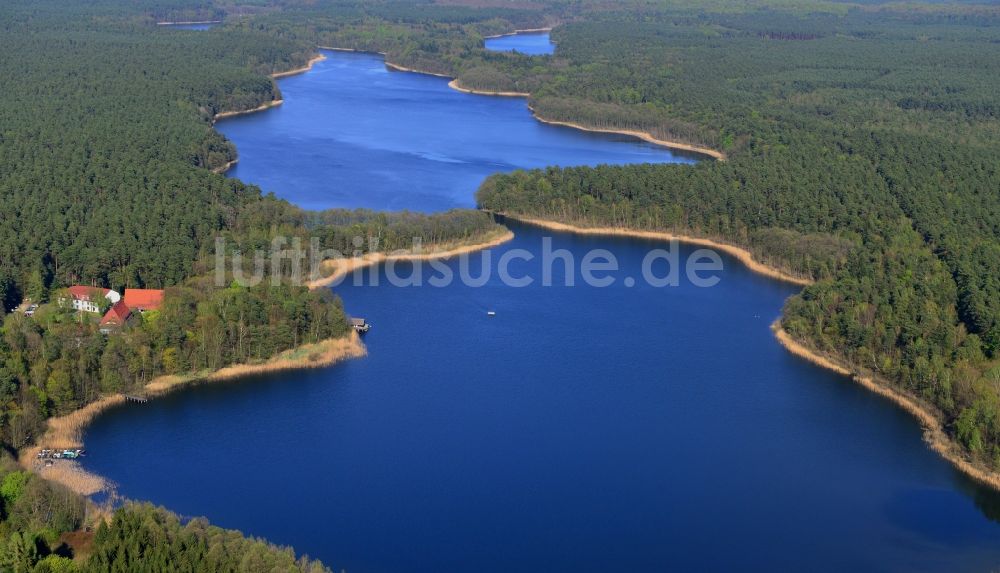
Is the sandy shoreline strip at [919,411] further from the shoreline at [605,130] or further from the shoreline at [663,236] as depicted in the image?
the shoreline at [605,130]

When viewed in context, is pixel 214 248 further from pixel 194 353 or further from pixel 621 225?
pixel 621 225

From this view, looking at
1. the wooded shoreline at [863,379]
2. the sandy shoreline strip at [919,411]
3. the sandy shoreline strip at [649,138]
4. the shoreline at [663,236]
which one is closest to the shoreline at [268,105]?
the shoreline at [663,236]

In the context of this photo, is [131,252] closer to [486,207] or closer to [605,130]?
[486,207]

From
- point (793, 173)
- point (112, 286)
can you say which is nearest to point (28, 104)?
point (112, 286)

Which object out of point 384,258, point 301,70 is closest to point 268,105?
point 301,70

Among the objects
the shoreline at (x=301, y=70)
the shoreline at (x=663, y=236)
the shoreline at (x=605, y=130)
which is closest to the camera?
the shoreline at (x=663, y=236)

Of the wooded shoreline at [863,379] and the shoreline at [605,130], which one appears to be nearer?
the wooded shoreline at [863,379]

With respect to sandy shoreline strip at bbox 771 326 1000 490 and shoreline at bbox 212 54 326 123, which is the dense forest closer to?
shoreline at bbox 212 54 326 123

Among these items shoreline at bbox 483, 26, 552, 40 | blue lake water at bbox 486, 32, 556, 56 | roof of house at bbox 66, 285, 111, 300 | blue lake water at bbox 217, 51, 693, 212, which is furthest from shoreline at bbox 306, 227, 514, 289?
shoreline at bbox 483, 26, 552, 40
